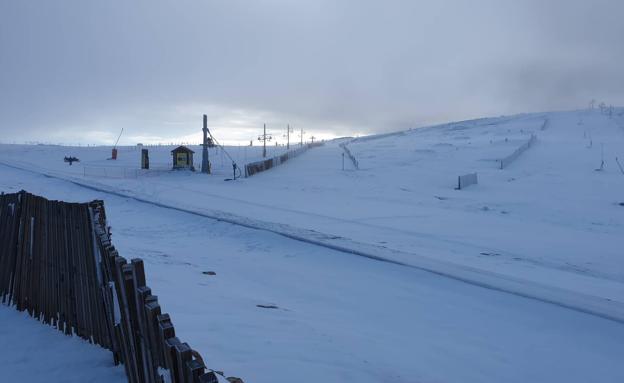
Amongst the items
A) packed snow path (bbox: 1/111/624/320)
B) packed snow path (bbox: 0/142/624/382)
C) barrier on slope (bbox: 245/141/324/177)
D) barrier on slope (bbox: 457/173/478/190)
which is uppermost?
barrier on slope (bbox: 245/141/324/177)

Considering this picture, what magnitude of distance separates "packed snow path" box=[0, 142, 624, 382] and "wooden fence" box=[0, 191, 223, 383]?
2.57ft

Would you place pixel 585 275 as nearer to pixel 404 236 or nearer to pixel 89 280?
pixel 404 236

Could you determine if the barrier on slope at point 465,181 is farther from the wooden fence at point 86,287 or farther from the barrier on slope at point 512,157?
the wooden fence at point 86,287

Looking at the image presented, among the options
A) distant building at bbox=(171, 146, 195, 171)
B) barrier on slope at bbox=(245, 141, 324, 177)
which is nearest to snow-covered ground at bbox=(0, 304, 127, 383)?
barrier on slope at bbox=(245, 141, 324, 177)

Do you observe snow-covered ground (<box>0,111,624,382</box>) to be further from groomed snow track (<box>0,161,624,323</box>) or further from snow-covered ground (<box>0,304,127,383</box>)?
snow-covered ground (<box>0,304,127,383</box>)

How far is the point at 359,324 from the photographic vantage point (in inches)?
321

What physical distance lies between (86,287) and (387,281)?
22.0 ft

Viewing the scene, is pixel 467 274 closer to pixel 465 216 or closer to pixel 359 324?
pixel 359 324

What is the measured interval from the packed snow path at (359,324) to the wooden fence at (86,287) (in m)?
0.78

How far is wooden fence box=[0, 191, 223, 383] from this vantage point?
350 cm

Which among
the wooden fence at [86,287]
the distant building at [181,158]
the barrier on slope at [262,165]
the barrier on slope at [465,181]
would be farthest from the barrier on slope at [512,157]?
the wooden fence at [86,287]

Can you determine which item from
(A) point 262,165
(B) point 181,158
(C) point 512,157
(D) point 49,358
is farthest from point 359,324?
(B) point 181,158

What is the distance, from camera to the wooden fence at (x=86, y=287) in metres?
3.50

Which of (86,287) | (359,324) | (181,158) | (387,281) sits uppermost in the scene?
(181,158)
